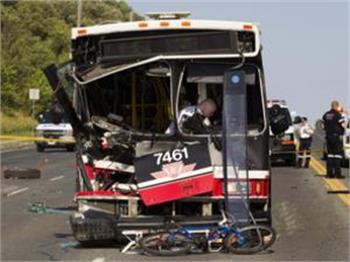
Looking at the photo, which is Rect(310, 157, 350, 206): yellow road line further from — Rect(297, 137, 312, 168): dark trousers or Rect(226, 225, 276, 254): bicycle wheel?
Rect(226, 225, 276, 254): bicycle wheel

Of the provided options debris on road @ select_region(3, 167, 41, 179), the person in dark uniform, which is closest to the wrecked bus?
the person in dark uniform

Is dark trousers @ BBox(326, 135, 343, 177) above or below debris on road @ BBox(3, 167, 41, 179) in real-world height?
above

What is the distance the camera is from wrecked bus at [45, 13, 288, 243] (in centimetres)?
1079

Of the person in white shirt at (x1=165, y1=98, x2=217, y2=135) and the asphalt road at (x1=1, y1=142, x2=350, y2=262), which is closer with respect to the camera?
the asphalt road at (x1=1, y1=142, x2=350, y2=262)

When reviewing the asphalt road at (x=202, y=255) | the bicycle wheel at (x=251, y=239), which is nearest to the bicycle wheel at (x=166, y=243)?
the asphalt road at (x=202, y=255)

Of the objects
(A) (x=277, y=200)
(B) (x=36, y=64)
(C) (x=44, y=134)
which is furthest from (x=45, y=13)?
(A) (x=277, y=200)

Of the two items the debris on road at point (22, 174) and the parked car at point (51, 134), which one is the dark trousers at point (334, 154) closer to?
the debris on road at point (22, 174)

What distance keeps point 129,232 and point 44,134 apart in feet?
93.7

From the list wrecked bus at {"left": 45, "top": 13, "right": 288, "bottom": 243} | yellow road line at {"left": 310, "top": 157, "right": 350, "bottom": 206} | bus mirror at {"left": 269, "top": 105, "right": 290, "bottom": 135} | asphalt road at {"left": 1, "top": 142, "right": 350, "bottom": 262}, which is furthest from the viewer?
yellow road line at {"left": 310, "top": 157, "right": 350, "bottom": 206}

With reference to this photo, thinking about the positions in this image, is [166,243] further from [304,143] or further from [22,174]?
[304,143]

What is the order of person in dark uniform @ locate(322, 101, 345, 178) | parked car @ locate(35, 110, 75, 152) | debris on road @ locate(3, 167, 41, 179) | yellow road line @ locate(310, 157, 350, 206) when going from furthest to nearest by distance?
parked car @ locate(35, 110, 75, 152) → debris on road @ locate(3, 167, 41, 179) → person in dark uniform @ locate(322, 101, 345, 178) → yellow road line @ locate(310, 157, 350, 206)

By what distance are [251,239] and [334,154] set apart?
11650 mm

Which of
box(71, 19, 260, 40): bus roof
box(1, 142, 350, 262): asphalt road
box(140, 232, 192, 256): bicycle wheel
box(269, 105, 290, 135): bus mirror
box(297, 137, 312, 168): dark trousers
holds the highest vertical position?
box(71, 19, 260, 40): bus roof

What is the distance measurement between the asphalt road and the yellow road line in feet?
0.51
